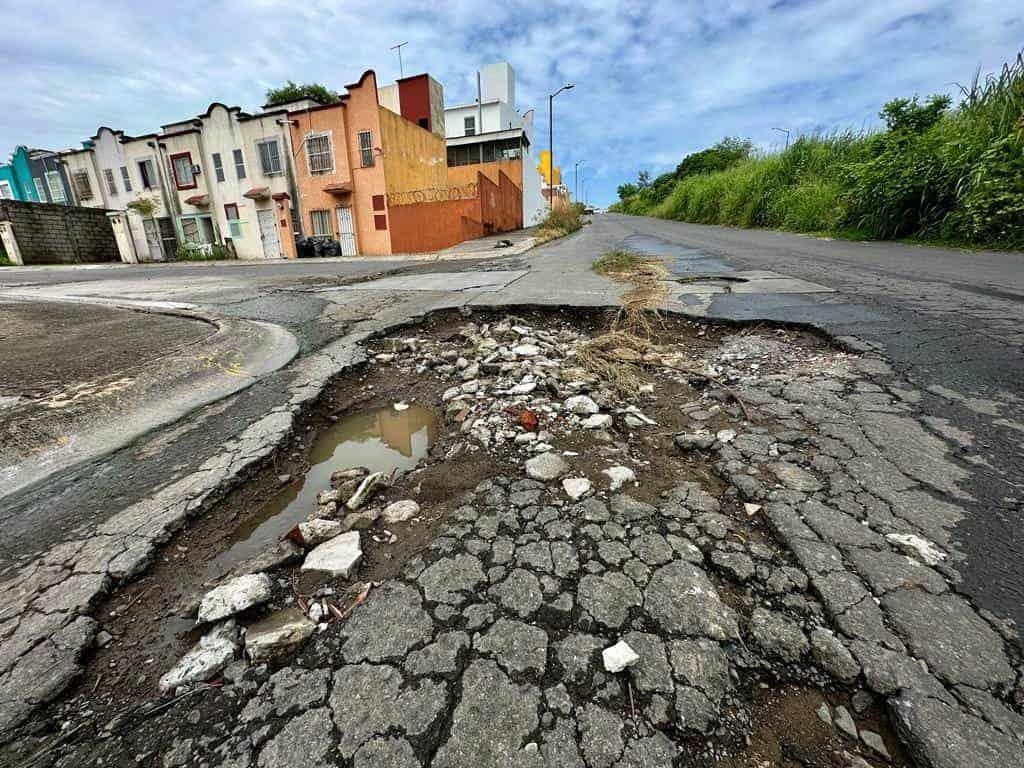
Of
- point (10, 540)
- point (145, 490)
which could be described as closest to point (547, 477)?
point (145, 490)

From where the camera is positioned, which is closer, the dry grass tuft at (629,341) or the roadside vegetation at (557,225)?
the dry grass tuft at (629,341)

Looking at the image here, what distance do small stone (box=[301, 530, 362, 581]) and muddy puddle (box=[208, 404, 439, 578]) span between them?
277 mm

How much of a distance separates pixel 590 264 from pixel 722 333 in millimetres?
4524

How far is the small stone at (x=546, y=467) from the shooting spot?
1.90m

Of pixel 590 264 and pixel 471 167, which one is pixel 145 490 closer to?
pixel 590 264

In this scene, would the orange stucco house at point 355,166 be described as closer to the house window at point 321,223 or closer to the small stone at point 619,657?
the house window at point 321,223

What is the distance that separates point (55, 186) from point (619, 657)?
38538mm

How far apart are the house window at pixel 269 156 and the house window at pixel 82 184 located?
42.4ft

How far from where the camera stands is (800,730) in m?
0.97

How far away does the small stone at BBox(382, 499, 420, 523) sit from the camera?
1.74 metres

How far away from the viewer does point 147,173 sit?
22172 mm

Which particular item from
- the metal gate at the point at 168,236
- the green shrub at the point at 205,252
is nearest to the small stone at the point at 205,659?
the green shrub at the point at 205,252

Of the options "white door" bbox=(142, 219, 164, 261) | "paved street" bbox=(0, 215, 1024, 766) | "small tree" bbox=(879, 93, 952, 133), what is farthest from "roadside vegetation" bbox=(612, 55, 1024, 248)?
"white door" bbox=(142, 219, 164, 261)

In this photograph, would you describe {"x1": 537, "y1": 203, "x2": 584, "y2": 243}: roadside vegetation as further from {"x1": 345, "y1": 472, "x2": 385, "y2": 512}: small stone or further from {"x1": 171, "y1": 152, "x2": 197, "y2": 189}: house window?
{"x1": 171, "y1": 152, "x2": 197, "y2": 189}: house window
